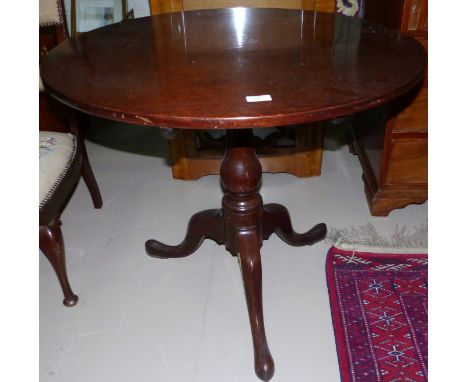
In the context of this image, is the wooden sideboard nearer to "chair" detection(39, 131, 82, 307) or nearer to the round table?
the round table

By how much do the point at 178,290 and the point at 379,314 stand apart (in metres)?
0.70

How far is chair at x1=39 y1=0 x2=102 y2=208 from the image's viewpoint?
5.45 ft

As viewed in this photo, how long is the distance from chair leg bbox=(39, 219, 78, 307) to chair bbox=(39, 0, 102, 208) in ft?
1.17

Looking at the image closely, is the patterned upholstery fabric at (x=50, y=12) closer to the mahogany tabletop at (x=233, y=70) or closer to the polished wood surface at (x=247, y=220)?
the mahogany tabletop at (x=233, y=70)

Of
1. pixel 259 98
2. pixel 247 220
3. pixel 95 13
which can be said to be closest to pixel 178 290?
pixel 247 220

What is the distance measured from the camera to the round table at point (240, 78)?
904mm

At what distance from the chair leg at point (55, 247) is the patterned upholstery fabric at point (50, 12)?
2.52 feet

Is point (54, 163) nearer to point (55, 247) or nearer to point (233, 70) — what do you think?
point (55, 247)

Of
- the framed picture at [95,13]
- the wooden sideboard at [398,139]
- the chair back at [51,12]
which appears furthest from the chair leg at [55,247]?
the framed picture at [95,13]

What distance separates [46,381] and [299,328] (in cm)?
80

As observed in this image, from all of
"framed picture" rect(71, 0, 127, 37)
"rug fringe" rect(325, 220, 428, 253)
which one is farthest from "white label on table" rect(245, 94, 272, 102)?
"framed picture" rect(71, 0, 127, 37)

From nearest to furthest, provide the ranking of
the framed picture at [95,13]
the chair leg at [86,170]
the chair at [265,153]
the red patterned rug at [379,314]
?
the red patterned rug at [379,314] → the chair leg at [86,170] → the chair at [265,153] → the framed picture at [95,13]

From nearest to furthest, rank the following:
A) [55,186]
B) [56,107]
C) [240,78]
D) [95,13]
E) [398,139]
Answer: [240,78], [55,186], [398,139], [56,107], [95,13]

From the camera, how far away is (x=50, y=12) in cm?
166
